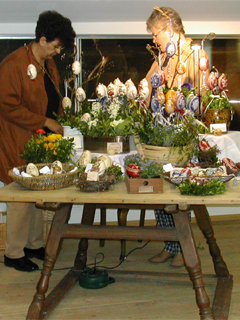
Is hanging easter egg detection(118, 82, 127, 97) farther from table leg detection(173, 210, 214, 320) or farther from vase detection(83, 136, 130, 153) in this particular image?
table leg detection(173, 210, 214, 320)

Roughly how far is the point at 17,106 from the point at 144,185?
3.89 ft

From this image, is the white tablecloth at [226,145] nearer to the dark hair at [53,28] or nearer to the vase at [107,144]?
the vase at [107,144]

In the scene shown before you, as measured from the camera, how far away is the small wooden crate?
196 cm

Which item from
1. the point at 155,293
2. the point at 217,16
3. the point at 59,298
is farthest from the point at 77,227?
the point at 217,16

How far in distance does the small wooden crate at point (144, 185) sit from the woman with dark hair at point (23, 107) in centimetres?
96

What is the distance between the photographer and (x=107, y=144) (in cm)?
246

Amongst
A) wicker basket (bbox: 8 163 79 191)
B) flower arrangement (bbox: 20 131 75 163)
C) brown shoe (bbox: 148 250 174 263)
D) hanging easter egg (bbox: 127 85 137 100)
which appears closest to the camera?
wicker basket (bbox: 8 163 79 191)

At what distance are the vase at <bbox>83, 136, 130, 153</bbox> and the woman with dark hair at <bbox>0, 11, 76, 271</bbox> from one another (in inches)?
13.8

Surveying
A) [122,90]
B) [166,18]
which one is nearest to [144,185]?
[122,90]

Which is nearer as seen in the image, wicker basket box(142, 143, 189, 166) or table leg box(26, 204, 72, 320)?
table leg box(26, 204, 72, 320)

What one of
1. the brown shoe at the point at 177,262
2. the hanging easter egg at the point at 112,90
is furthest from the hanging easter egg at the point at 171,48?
the brown shoe at the point at 177,262

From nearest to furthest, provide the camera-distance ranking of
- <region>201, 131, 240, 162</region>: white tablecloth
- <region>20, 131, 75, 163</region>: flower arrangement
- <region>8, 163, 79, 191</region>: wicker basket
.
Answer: <region>8, 163, 79, 191</region>: wicker basket → <region>20, 131, 75, 163</region>: flower arrangement → <region>201, 131, 240, 162</region>: white tablecloth

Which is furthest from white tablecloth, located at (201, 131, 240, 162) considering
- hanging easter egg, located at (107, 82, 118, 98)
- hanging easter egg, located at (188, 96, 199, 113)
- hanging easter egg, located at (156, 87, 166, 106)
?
hanging easter egg, located at (107, 82, 118, 98)

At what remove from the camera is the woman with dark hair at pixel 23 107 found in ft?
9.04
